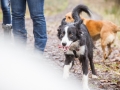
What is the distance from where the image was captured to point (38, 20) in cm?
549

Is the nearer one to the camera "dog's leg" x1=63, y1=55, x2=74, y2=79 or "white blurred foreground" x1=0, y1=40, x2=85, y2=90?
"white blurred foreground" x1=0, y1=40, x2=85, y2=90

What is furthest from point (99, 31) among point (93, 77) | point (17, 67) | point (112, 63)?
point (17, 67)

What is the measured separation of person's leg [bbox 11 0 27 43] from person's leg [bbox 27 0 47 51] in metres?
0.20

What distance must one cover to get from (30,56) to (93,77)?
1.13 metres

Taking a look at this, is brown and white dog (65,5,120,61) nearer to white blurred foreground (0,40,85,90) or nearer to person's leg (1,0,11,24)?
person's leg (1,0,11,24)

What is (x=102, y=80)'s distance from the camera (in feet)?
19.3

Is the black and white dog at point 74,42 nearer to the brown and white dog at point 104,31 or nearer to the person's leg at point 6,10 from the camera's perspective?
the person's leg at point 6,10

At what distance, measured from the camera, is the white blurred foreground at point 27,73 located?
4.26 metres

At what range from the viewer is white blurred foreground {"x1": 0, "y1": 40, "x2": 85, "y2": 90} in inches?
168

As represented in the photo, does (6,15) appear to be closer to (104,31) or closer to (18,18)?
(18,18)

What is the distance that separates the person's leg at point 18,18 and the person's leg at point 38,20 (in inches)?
7.9

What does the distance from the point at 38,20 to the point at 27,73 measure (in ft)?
3.69

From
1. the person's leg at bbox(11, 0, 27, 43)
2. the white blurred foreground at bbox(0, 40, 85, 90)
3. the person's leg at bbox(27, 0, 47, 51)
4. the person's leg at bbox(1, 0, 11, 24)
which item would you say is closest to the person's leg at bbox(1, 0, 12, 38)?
the person's leg at bbox(1, 0, 11, 24)

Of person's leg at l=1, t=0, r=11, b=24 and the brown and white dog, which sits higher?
person's leg at l=1, t=0, r=11, b=24
